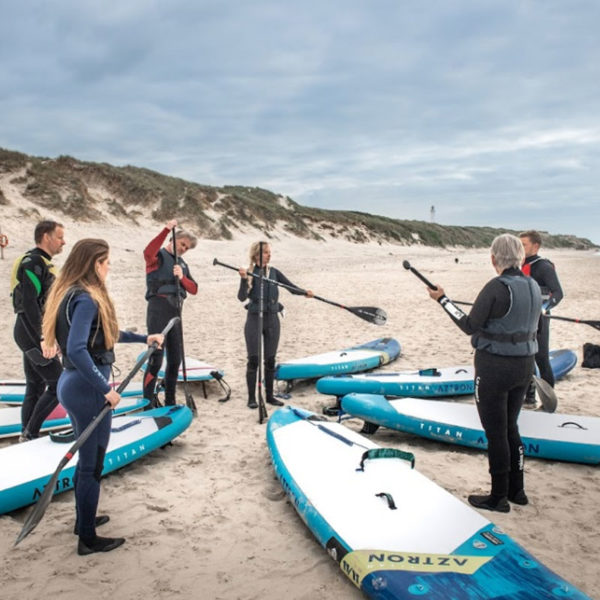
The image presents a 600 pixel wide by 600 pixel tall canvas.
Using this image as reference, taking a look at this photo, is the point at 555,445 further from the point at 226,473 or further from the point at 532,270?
the point at 226,473

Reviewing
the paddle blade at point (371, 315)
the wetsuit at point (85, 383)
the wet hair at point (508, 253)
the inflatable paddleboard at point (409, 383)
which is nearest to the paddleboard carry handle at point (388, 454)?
the wet hair at point (508, 253)

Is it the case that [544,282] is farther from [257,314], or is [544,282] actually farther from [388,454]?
[257,314]

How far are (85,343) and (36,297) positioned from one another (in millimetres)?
1622

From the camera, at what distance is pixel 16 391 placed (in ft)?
19.1

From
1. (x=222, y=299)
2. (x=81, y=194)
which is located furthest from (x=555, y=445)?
(x=81, y=194)

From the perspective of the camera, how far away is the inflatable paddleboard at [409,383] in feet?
19.0

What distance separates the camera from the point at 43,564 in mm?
2854

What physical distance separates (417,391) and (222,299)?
8629 millimetres

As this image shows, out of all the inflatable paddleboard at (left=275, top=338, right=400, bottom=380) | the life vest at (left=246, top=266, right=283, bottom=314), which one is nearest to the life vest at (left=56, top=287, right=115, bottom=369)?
the life vest at (left=246, top=266, right=283, bottom=314)

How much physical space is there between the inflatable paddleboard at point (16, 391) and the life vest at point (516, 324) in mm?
4053

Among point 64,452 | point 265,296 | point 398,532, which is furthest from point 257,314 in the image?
point 398,532

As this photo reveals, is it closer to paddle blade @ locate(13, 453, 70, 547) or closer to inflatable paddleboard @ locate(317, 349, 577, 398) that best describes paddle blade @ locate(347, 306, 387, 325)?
inflatable paddleboard @ locate(317, 349, 577, 398)

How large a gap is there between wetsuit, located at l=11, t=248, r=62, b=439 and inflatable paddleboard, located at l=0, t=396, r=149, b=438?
31 cm

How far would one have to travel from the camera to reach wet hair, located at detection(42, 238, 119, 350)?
2701 mm
